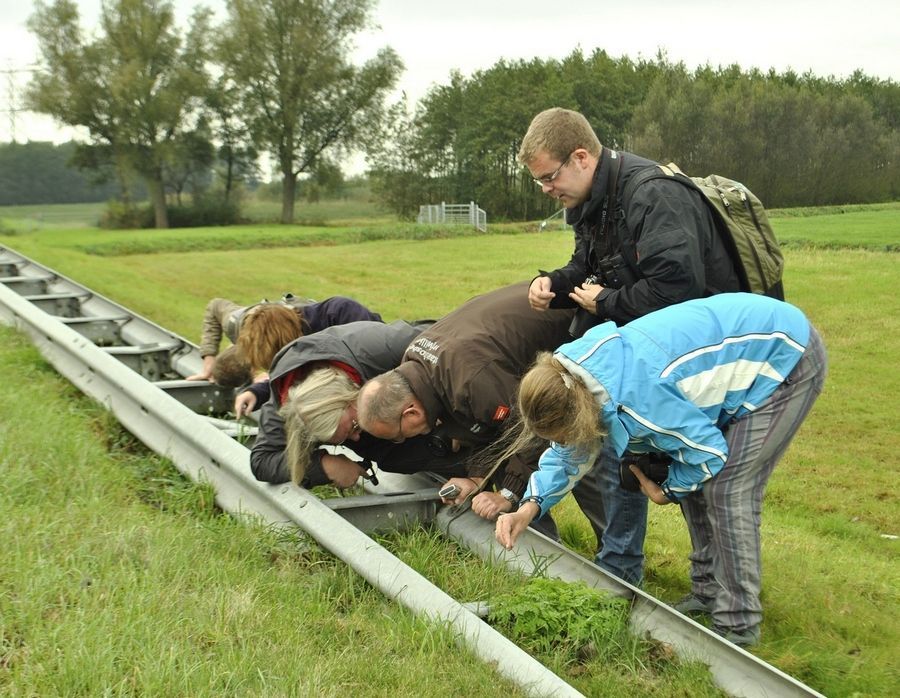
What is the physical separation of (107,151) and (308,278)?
36.2 meters

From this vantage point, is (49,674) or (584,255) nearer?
(49,674)

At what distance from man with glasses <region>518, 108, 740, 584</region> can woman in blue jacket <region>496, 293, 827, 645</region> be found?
427 mm

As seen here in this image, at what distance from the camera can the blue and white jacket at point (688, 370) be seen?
3648mm

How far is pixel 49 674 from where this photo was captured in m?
Result: 2.99

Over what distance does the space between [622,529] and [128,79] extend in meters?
46.6

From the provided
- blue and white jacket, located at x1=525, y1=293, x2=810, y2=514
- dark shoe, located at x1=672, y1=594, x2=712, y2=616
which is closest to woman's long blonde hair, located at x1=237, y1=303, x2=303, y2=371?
blue and white jacket, located at x1=525, y1=293, x2=810, y2=514

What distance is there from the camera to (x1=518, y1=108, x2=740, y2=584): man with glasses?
4320mm

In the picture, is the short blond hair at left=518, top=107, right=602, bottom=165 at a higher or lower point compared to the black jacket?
higher

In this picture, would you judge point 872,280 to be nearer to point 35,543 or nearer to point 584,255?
point 584,255

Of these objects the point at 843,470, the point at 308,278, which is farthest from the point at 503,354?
the point at 308,278

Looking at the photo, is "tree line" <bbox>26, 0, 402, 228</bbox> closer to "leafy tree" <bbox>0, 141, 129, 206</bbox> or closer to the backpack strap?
"leafy tree" <bbox>0, 141, 129, 206</bbox>

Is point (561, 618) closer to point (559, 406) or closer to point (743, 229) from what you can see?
point (559, 406)

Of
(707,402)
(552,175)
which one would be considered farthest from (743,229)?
(707,402)

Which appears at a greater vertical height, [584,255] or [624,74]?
[624,74]
